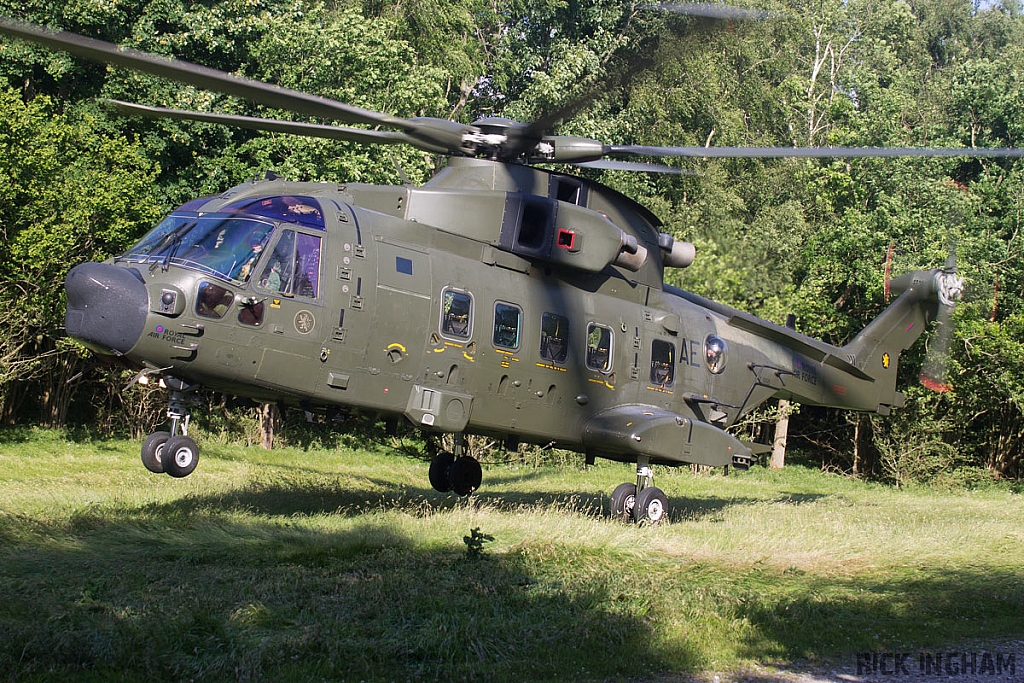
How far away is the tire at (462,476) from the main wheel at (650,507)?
101 inches

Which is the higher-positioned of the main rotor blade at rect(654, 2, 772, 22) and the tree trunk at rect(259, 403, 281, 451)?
the main rotor blade at rect(654, 2, 772, 22)

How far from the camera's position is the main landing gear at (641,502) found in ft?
45.9

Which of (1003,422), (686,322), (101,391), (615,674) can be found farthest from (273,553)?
(1003,422)

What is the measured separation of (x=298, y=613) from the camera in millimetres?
8570

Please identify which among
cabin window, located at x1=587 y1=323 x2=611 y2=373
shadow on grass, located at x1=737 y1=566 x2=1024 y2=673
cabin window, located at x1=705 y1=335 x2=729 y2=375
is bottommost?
shadow on grass, located at x1=737 y1=566 x2=1024 y2=673

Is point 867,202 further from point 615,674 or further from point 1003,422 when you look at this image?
point 615,674

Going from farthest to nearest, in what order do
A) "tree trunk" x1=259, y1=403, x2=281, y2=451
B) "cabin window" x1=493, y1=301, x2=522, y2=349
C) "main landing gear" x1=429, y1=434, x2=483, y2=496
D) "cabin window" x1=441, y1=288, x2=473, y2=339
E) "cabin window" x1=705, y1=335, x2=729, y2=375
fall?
"tree trunk" x1=259, y1=403, x2=281, y2=451, "cabin window" x1=705, y1=335, x2=729, y2=375, "main landing gear" x1=429, y1=434, x2=483, y2=496, "cabin window" x1=493, y1=301, x2=522, y2=349, "cabin window" x1=441, y1=288, x2=473, y2=339

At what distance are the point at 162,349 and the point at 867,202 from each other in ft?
91.1

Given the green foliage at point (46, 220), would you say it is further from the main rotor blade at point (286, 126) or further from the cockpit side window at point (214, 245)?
the cockpit side window at point (214, 245)

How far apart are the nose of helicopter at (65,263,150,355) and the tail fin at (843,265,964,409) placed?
37.3 ft

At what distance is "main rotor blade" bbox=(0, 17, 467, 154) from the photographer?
311 inches

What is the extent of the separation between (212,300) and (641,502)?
6.16 metres

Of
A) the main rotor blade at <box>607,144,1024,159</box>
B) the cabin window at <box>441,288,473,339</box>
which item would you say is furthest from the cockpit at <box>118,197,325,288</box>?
the main rotor blade at <box>607,144,1024,159</box>

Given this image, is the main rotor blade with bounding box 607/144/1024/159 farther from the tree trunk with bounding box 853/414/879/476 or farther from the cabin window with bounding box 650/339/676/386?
the tree trunk with bounding box 853/414/879/476
